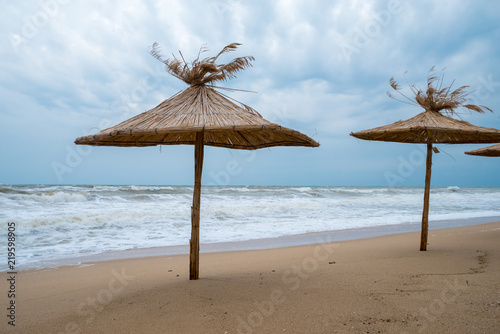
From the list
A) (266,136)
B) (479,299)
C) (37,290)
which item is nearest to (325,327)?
(479,299)

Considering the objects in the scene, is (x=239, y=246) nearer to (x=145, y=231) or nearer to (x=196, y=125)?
(x=145, y=231)

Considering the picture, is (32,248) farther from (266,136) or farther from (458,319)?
(458,319)

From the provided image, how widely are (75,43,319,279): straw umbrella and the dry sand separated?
733 millimetres

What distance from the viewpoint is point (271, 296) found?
3242 mm

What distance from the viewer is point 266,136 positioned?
162 inches

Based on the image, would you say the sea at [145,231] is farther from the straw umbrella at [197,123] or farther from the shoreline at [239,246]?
the straw umbrella at [197,123]

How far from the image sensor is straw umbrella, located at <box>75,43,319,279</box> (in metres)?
2.93

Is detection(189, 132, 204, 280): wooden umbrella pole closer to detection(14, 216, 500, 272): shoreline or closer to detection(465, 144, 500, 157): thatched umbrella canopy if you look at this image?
detection(14, 216, 500, 272): shoreline

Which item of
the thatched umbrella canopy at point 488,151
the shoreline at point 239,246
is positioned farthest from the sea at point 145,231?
the thatched umbrella canopy at point 488,151

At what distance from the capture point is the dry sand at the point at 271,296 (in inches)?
104

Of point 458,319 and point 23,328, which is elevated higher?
point 458,319

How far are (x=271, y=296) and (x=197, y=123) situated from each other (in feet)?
6.18

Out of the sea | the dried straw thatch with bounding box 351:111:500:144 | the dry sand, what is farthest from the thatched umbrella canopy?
the dry sand

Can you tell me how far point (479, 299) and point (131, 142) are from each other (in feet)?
13.5
